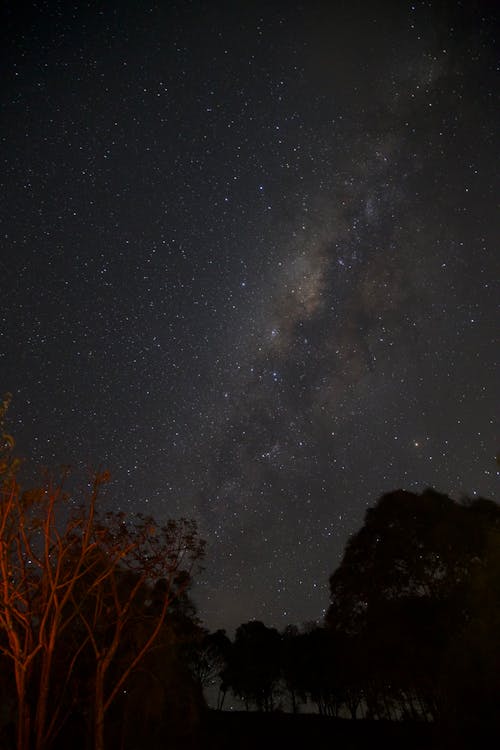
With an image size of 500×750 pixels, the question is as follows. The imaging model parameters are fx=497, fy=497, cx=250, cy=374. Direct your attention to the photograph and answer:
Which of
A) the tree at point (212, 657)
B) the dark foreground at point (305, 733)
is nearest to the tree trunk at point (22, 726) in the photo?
the dark foreground at point (305, 733)

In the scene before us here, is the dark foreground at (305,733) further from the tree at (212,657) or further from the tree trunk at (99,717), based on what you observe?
the tree trunk at (99,717)

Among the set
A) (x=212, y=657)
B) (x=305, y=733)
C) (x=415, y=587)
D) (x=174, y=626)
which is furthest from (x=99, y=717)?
(x=212, y=657)

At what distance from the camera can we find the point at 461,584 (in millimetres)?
21391

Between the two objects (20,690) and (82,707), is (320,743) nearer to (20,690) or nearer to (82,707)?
(82,707)

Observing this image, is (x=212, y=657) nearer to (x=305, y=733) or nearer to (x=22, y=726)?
(x=305, y=733)

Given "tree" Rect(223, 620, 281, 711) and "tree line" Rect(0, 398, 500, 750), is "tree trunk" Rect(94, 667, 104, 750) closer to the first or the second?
"tree line" Rect(0, 398, 500, 750)

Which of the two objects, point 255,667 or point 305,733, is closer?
point 305,733

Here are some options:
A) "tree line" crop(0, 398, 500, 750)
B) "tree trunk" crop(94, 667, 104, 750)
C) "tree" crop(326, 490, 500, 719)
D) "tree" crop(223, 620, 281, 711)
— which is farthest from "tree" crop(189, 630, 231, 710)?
"tree trunk" crop(94, 667, 104, 750)

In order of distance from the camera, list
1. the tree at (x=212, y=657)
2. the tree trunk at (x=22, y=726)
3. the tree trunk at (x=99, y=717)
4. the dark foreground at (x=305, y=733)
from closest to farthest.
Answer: the tree trunk at (x=22, y=726) < the tree trunk at (x=99, y=717) < the dark foreground at (x=305, y=733) < the tree at (x=212, y=657)

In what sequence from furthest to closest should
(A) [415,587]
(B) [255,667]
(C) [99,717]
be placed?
(B) [255,667] → (A) [415,587] → (C) [99,717]

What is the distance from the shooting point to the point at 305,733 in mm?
30797

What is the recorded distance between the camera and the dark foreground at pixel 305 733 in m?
26.4

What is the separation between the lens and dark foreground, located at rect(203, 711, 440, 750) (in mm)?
26389

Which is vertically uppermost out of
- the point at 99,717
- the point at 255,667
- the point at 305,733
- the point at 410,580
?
the point at 410,580
